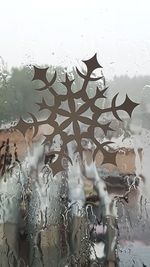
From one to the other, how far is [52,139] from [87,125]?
0.43 ft

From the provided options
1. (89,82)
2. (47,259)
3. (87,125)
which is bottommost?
(47,259)

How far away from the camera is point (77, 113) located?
1.66 meters

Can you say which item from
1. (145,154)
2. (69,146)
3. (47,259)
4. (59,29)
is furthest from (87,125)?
(47,259)

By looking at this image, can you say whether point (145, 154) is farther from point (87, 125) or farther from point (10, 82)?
point (10, 82)

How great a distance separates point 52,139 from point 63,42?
1.09ft

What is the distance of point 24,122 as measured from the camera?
5.51 ft

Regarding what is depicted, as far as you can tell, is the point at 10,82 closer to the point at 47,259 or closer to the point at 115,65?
the point at 115,65

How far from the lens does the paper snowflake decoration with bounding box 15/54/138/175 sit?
5.38 feet

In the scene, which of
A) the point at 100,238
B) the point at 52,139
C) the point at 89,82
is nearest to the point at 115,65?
the point at 89,82

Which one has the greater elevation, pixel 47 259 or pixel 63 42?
pixel 63 42

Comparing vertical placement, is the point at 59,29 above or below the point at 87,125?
above

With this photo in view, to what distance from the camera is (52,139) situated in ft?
5.50

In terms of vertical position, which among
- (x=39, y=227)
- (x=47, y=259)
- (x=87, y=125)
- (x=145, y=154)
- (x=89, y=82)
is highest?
(x=89, y=82)

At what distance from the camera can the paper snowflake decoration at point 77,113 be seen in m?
1.64
